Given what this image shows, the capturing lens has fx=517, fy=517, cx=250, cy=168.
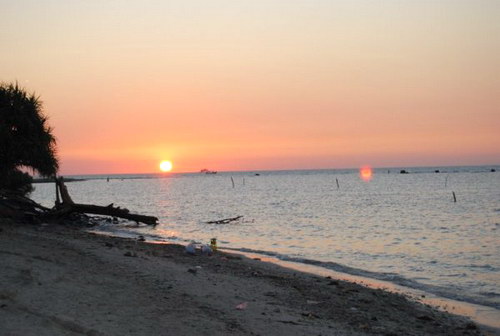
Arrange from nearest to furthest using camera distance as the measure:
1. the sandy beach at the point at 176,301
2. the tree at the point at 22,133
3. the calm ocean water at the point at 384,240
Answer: the sandy beach at the point at 176,301
the calm ocean water at the point at 384,240
the tree at the point at 22,133

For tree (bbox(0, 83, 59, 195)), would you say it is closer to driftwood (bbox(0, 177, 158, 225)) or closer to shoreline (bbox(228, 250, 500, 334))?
driftwood (bbox(0, 177, 158, 225))

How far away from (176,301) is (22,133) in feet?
57.3

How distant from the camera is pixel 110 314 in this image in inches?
328

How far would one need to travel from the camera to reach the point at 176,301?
9719 mm

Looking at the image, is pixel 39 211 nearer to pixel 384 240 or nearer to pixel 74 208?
pixel 74 208

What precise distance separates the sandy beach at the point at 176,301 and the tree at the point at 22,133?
9966 millimetres

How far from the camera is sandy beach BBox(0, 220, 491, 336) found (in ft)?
26.4

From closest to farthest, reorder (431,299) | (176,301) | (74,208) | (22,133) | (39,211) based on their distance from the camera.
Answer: (176,301) < (431,299) < (22,133) < (39,211) < (74,208)

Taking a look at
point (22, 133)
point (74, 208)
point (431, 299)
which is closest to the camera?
point (431, 299)

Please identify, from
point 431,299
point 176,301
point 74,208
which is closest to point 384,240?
point 431,299

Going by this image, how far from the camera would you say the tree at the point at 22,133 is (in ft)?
76.8

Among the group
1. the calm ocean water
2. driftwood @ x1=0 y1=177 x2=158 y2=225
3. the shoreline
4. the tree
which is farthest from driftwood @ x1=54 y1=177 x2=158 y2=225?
the shoreline

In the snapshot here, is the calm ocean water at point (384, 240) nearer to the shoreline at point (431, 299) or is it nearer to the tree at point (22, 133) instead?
the shoreline at point (431, 299)

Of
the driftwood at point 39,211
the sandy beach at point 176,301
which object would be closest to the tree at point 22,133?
the driftwood at point 39,211
